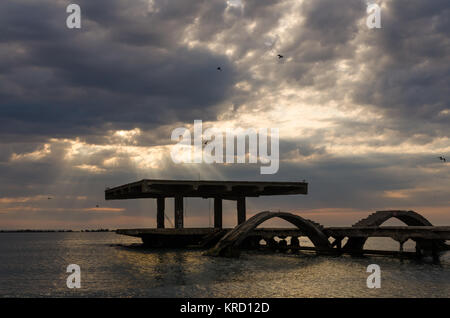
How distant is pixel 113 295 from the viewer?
2662 cm

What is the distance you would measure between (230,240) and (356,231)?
573 inches

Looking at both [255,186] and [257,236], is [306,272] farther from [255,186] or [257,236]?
[255,186]

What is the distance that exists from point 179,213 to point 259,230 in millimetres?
14584

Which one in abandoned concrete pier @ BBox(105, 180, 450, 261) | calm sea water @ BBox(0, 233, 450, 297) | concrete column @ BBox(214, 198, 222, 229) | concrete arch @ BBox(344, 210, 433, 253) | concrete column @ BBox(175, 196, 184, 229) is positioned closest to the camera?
calm sea water @ BBox(0, 233, 450, 297)

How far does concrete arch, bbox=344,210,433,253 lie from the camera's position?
53.4 metres

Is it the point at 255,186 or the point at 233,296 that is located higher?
the point at 255,186

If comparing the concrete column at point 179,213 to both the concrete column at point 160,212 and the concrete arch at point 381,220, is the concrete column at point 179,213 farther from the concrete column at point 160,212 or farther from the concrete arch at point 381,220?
the concrete arch at point 381,220

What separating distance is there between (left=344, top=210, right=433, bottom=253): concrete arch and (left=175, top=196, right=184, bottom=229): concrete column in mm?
27169

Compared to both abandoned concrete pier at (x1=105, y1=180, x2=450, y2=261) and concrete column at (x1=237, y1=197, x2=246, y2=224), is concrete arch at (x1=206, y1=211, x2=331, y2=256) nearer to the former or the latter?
abandoned concrete pier at (x1=105, y1=180, x2=450, y2=261)

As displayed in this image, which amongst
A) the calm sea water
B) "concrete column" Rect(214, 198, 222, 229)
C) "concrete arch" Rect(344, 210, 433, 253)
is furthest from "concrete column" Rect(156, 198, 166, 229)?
the calm sea water

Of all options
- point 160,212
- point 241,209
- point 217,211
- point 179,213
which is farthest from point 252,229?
point 160,212

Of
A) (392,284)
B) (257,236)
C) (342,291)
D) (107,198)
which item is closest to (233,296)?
(342,291)
